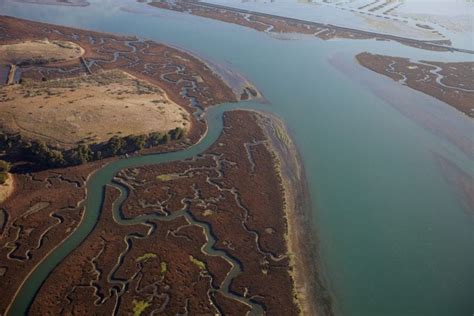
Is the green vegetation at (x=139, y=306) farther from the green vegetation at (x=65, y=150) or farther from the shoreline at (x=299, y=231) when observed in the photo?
the green vegetation at (x=65, y=150)

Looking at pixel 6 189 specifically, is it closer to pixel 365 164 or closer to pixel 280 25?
pixel 365 164

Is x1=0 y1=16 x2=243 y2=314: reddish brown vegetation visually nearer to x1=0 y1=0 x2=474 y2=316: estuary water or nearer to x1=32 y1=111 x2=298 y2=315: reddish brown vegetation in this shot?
x1=32 y1=111 x2=298 y2=315: reddish brown vegetation

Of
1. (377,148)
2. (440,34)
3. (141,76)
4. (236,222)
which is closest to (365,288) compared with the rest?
(236,222)

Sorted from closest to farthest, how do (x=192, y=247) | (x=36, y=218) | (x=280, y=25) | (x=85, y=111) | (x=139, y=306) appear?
(x=139, y=306) < (x=192, y=247) < (x=36, y=218) < (x=85, y=111) < (x=280, y=25)

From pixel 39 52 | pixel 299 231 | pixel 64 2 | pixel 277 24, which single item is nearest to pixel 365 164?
pixel 299 231

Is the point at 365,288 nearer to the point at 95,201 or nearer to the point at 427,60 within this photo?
the point at 95,201

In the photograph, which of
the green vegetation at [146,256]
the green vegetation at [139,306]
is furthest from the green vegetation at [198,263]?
the green vegetation at [139,306]
